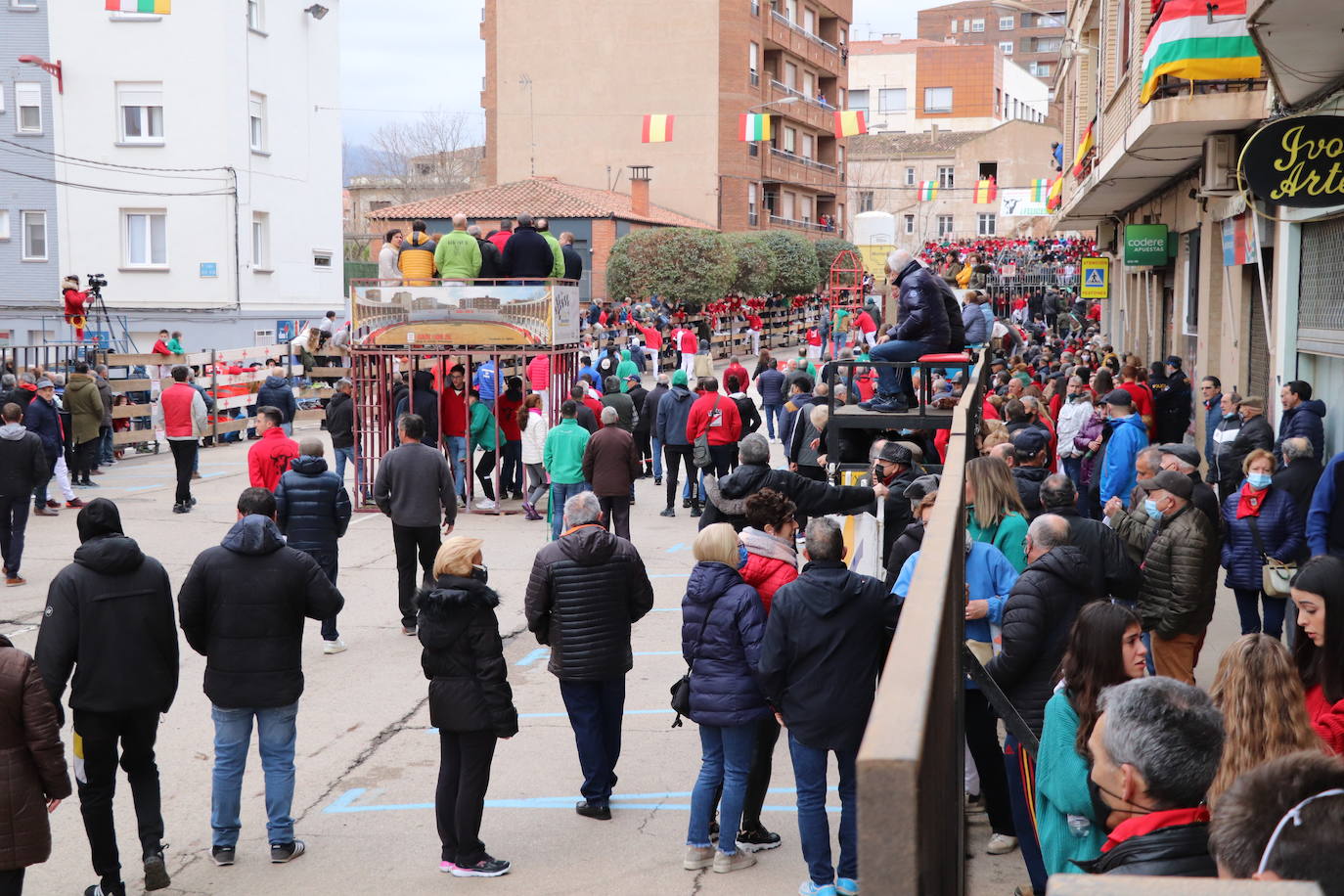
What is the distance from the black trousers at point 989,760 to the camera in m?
6.27

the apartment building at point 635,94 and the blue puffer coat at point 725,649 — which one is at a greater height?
the apartment building at point 635,94

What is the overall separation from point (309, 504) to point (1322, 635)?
7484mm

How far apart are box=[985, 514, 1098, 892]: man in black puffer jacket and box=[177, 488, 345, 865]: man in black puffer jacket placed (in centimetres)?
340

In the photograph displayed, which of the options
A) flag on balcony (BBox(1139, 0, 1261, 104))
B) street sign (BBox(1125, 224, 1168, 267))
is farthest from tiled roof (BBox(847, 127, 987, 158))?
flag on balcony (BBox(1139, 0, 1261, 104))

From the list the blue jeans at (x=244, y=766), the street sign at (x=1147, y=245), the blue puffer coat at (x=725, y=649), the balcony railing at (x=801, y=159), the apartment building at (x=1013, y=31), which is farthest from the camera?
the apartment building at (x=1013, y=31)

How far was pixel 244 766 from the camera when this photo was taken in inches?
254

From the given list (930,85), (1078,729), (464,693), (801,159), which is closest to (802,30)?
(801,159)

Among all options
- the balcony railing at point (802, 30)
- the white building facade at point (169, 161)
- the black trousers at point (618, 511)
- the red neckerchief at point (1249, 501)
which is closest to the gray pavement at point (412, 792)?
the red neckerchief at point (1249, 501)

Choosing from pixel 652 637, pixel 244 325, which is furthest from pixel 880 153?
pixel 652 637

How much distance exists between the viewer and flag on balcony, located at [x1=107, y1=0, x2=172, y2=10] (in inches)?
1020

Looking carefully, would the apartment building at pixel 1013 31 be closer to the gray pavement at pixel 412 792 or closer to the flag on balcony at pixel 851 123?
the flag on balcony at pixel 851 123

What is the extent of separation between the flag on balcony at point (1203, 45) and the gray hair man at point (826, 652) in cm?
671

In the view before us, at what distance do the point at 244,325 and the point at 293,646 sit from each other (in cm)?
2943

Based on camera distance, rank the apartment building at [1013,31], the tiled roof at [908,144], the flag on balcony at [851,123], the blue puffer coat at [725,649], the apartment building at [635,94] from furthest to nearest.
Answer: the apartment building at [1013,31]
the tiled roof at [908,144]
the apartment building at [635,94]
the flag on balcony at [851,123]
the blue puffer coat at [725,649]
